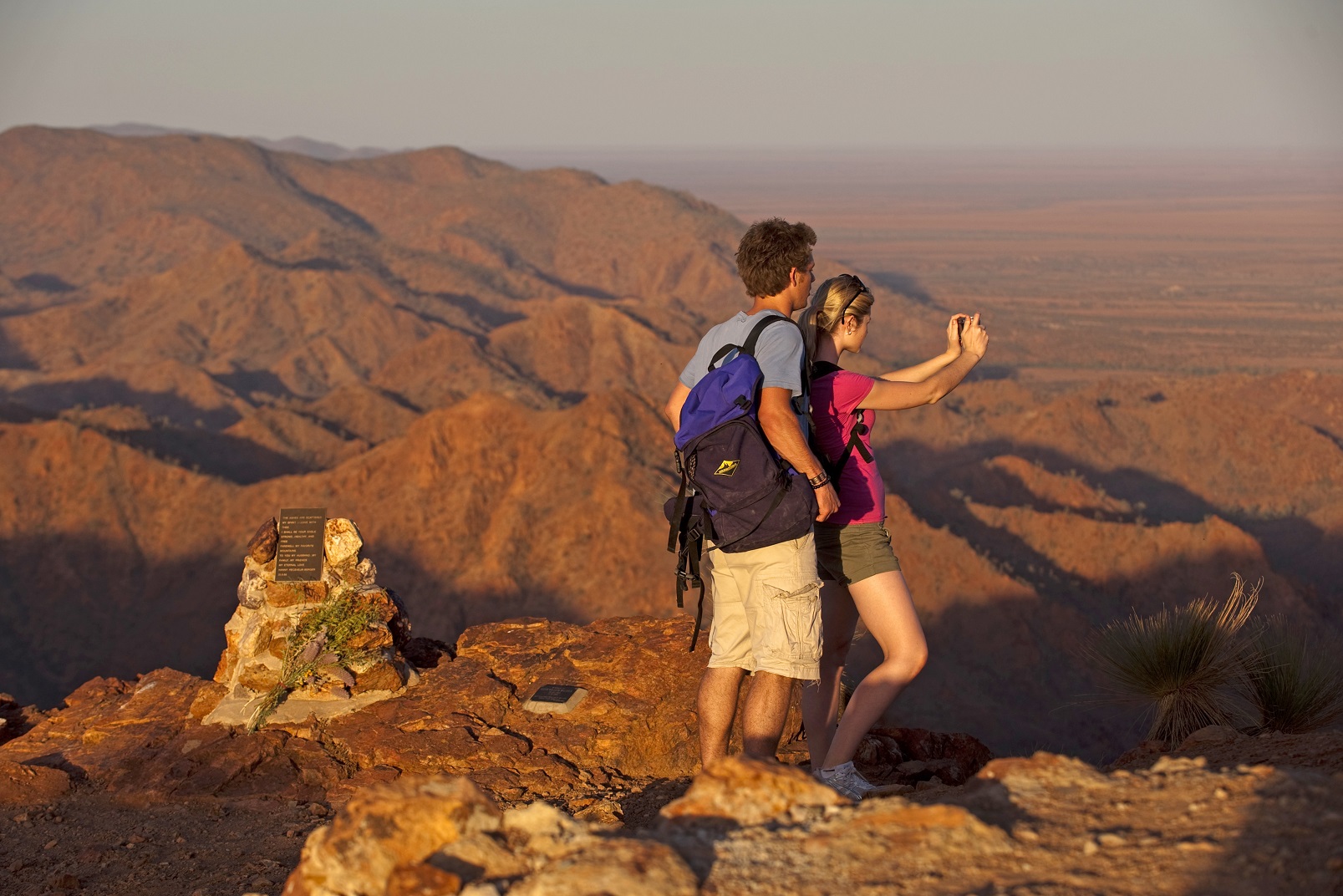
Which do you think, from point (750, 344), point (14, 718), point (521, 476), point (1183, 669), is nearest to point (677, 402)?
point (750, 344)

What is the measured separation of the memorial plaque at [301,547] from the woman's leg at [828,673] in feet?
11.6

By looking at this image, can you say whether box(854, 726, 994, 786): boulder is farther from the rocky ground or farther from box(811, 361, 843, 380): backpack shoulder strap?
box(811, 361, 843, 380): backpack shoulder strap

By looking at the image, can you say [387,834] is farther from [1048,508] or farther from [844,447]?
[1048,508]

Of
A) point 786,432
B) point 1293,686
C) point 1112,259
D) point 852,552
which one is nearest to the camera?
point 786,432

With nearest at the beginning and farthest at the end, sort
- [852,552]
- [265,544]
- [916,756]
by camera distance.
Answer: [852,552]
[916,756]
[265,544]

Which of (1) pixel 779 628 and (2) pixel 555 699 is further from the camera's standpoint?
(2) pixel 555 699

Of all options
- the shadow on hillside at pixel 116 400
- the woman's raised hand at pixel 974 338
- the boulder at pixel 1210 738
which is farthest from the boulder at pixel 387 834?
the shadow on hillside at pixel 116 400

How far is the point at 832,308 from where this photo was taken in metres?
4.44

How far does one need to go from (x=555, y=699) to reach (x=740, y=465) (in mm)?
2794

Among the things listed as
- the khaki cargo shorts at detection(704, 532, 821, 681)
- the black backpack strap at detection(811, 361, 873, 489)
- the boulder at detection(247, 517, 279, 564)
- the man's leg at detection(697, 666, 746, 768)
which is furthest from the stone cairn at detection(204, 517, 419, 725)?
the black backpack strap at detection(811, 361, 873, 489)

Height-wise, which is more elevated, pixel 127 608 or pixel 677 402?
pixel 677 402

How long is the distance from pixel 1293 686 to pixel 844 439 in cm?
304

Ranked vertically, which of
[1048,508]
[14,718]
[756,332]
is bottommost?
[1048,508]

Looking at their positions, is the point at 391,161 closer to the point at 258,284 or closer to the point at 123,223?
the point at 123,223
